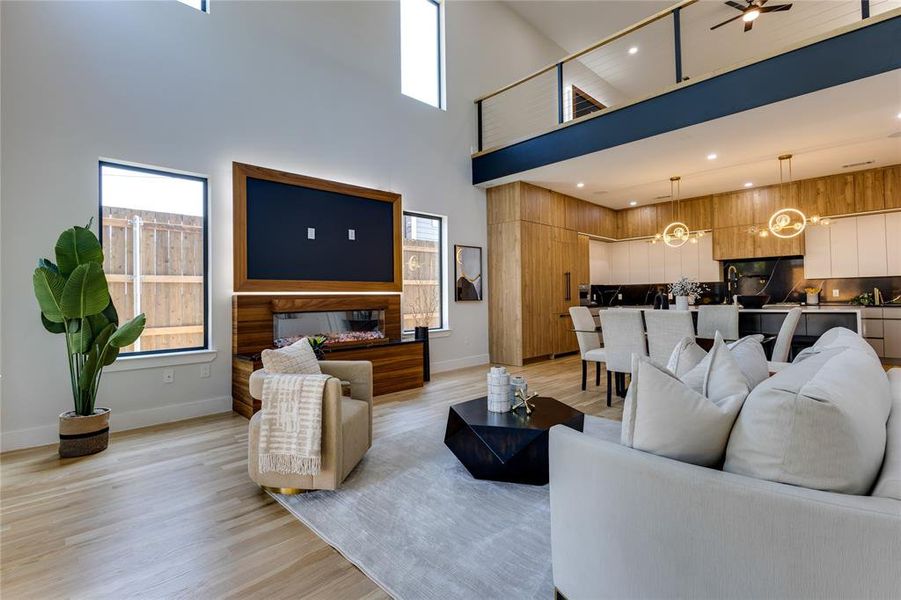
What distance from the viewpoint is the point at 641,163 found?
573 cm

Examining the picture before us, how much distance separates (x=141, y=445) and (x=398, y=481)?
7.35 feet

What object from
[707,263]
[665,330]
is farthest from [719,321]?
[707,263]

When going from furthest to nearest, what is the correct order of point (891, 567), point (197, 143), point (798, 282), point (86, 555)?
point (798, 282)
point (197, 143)
point (86, 555)
point (891, 567)

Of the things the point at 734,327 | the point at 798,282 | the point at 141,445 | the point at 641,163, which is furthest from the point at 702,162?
the point at 141,445

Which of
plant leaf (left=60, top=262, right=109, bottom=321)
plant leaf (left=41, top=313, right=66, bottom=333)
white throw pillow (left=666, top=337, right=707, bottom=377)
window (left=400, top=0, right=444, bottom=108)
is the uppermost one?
window (left=400, top=0, right=444, bottom=108)

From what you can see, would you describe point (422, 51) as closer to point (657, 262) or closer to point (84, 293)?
point (84, 293)

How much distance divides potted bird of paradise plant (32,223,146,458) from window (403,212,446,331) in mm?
3436

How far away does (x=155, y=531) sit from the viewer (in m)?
2.07

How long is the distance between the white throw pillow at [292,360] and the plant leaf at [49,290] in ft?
5.43

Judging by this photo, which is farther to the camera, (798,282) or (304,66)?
(798,282)

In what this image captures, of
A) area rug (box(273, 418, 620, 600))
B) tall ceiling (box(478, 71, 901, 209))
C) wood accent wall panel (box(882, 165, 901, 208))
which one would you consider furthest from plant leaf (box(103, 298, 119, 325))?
wood accent wall panel (box(882, 165, 901, 208))

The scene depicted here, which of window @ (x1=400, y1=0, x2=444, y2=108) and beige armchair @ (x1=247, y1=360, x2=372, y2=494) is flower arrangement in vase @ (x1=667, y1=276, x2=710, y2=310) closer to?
beige armchair @ (x1=247, y1=360, x2=372, y2=494)

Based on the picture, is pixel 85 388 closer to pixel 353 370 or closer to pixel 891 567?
pixel 353 370

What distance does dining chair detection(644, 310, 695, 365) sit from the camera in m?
3.78
